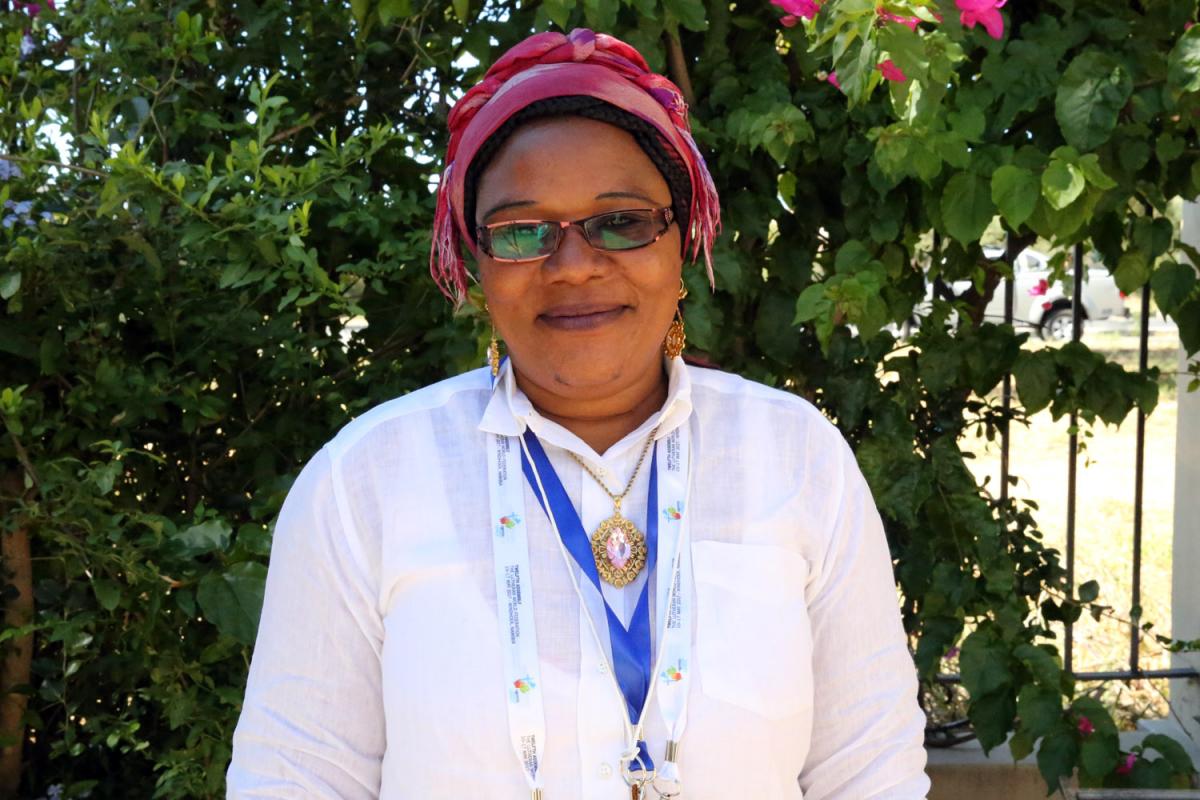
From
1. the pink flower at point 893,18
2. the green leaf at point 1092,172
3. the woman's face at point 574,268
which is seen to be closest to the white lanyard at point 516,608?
the woman's face at point 574,268

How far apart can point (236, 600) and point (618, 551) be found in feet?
3.23

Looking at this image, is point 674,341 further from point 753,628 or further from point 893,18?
point 893,18

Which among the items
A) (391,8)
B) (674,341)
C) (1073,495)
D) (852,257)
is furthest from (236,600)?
(1073,495)

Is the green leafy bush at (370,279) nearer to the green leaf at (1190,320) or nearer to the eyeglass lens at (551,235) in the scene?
the green leaf at (1190,320)

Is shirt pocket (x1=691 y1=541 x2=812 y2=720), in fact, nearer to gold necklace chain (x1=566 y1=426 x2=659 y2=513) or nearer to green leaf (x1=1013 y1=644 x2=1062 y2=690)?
gold necklace chain (x1=566 y1=426 x2=659 y2=513)

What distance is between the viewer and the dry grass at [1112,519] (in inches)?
→ 203

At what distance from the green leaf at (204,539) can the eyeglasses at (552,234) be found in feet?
3.71

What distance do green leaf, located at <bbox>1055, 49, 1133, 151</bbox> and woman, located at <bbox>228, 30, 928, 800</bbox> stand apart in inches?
41.7

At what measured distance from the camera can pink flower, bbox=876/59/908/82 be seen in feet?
7.31

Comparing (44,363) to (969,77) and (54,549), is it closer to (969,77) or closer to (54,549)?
(54,549)

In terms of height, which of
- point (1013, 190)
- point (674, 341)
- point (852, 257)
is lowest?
point (674, 341)

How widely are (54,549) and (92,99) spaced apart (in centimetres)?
105

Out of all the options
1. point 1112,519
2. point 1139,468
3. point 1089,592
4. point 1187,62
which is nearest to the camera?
point 1187,62

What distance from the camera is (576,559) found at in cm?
176
